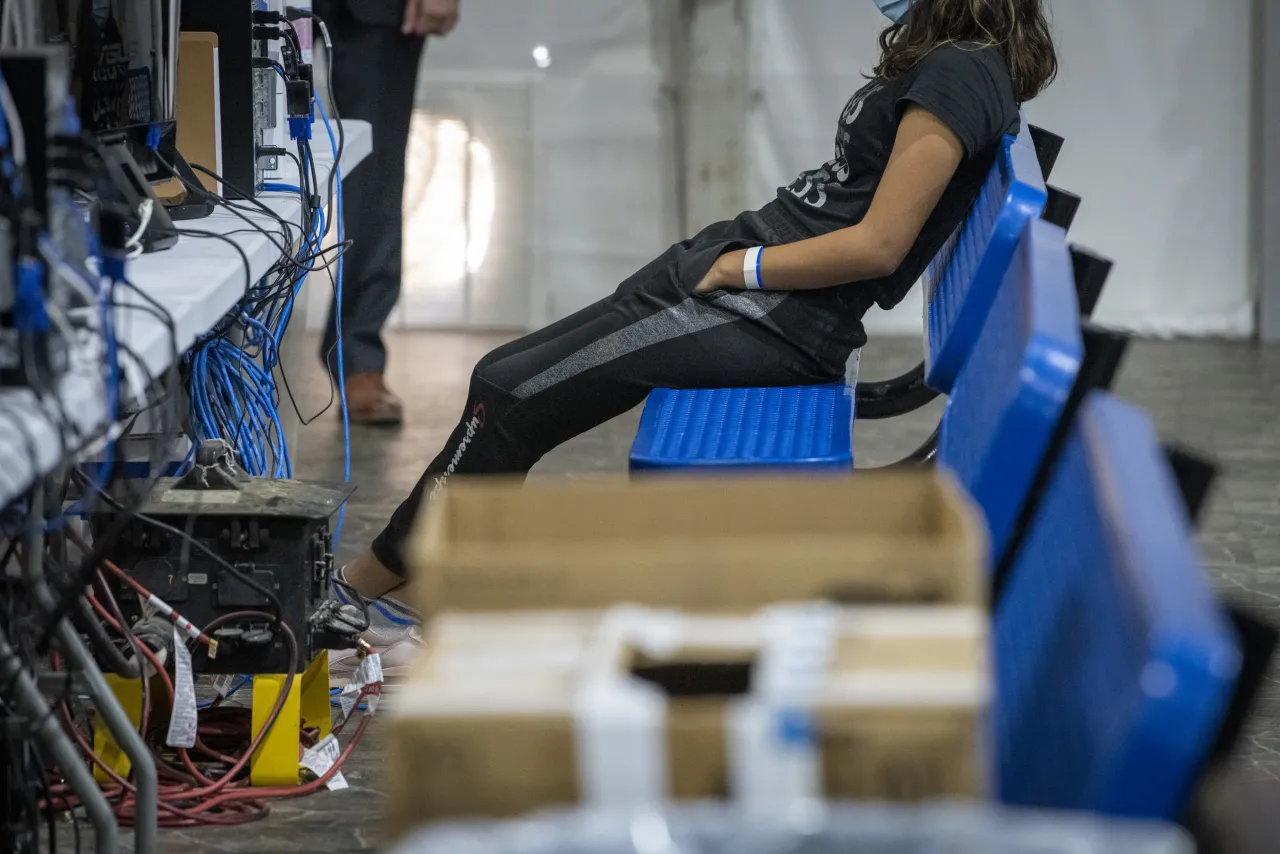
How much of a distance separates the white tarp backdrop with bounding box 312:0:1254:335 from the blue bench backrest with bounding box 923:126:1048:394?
9.42ft

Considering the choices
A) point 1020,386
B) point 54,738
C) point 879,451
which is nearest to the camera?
point 1020,386

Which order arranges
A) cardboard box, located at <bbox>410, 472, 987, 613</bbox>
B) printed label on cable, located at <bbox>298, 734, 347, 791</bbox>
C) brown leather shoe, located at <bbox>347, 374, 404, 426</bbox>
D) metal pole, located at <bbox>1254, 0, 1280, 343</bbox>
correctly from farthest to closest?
metal pole, located at <bbox>1254, 0, 1280, 343</bbox>
brown leather shoe, located at <bbox>347, 374, 404, 426</bbox>
printed label on cable, located at <bbox>298, 734, 347, 791</bbox>
cardboard box, located at <bbox>410, 472, 987, 613</bbox>

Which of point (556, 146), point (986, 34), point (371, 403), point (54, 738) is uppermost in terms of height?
point (986, 34)

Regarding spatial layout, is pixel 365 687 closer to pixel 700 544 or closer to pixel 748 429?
pixel 748 429

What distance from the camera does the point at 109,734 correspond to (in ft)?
6.56

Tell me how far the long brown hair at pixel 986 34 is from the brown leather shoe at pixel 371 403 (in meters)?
2.08

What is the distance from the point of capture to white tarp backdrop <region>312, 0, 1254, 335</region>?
503cm

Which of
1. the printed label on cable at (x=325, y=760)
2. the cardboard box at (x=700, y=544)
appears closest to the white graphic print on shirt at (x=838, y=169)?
the printed label on cable at (x=325, y=760)

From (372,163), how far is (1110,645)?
3428 mm

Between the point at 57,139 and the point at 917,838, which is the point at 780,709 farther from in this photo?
the point at 57,139

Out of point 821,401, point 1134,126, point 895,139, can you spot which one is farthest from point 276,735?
point 1134,126

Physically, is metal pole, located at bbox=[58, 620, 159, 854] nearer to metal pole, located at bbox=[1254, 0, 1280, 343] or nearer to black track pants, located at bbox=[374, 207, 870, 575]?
black track pants, located at bbox=[374, 207, 870, 575]

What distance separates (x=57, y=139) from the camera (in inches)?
53.4

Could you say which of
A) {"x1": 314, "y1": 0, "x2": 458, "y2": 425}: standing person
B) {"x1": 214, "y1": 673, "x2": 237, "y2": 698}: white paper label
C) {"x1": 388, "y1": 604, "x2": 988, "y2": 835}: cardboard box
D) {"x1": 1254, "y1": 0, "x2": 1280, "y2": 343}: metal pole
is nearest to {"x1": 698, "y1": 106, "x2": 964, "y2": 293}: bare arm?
{"x1": 214, "y1": 673, "x2": 237, "y2": 698}: white paper label
